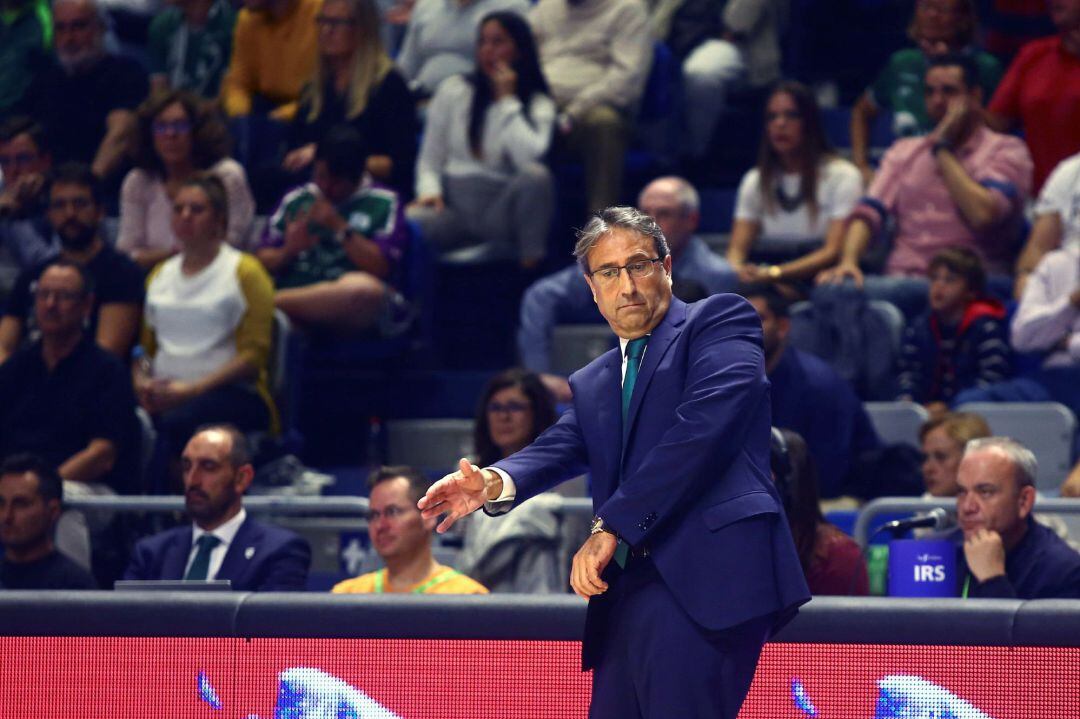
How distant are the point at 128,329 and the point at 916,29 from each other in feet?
13.6

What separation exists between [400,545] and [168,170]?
363cm

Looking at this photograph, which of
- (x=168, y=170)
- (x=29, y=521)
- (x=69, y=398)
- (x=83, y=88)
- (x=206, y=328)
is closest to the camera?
(x=29, y=521)

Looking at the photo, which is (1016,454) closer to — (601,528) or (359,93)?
(601,528)

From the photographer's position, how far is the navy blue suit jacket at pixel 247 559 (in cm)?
652

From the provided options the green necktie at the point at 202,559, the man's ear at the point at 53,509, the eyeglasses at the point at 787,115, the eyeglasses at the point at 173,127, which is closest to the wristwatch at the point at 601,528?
the green necktie at the point at 202,559

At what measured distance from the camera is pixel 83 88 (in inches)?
404

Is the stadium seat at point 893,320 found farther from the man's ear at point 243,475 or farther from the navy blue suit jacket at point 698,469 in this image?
the navy blue suit jacket at point 698,469

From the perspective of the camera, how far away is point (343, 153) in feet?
29.3

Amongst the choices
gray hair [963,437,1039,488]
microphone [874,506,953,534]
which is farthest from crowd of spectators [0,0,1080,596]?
microphone [874,506,953,534]

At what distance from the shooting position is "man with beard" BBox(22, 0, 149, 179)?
1025cm

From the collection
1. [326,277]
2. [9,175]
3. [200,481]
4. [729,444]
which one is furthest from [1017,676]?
[9,175]

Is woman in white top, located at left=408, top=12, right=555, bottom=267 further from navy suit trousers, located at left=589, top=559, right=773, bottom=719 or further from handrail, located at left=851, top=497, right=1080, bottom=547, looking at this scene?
navy suit trousers, located at left=589, top=559, right=773, bottom=719

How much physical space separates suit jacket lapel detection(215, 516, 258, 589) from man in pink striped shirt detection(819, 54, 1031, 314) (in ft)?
10.3

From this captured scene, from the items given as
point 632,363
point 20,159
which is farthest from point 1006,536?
point 20,159
